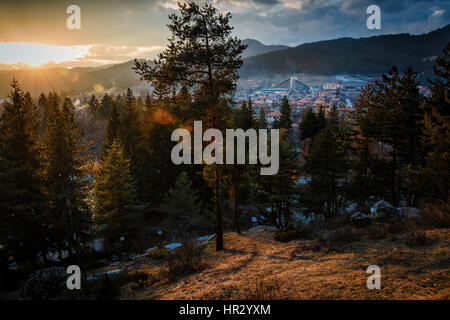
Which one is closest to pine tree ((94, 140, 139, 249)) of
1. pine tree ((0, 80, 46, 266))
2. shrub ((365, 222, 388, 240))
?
pine tree ((0, 80, 46, 266))

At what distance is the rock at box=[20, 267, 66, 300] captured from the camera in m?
10.2

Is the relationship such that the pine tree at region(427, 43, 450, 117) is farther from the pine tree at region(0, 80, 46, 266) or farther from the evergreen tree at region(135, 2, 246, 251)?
the pine tree at region(0, 80, 46, 266)

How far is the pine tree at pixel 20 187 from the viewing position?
1579 cm

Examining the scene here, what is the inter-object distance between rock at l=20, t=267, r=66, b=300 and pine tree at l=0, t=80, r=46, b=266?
732 centimetres

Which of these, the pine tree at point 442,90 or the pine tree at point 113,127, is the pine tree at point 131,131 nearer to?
the pine tree at point 113,127

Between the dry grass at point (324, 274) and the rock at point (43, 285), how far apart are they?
452 cm

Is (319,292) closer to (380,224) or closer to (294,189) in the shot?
(380,224)

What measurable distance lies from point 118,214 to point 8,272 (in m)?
7.63

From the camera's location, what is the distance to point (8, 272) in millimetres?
16359

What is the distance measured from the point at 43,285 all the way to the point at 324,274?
1150 centimetres

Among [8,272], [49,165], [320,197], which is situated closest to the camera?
[49,165]

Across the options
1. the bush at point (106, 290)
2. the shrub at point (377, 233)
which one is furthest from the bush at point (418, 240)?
the bush at point (106, 290)

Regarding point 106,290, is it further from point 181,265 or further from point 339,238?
point 339,238

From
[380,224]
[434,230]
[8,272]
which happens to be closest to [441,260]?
[434,230]
